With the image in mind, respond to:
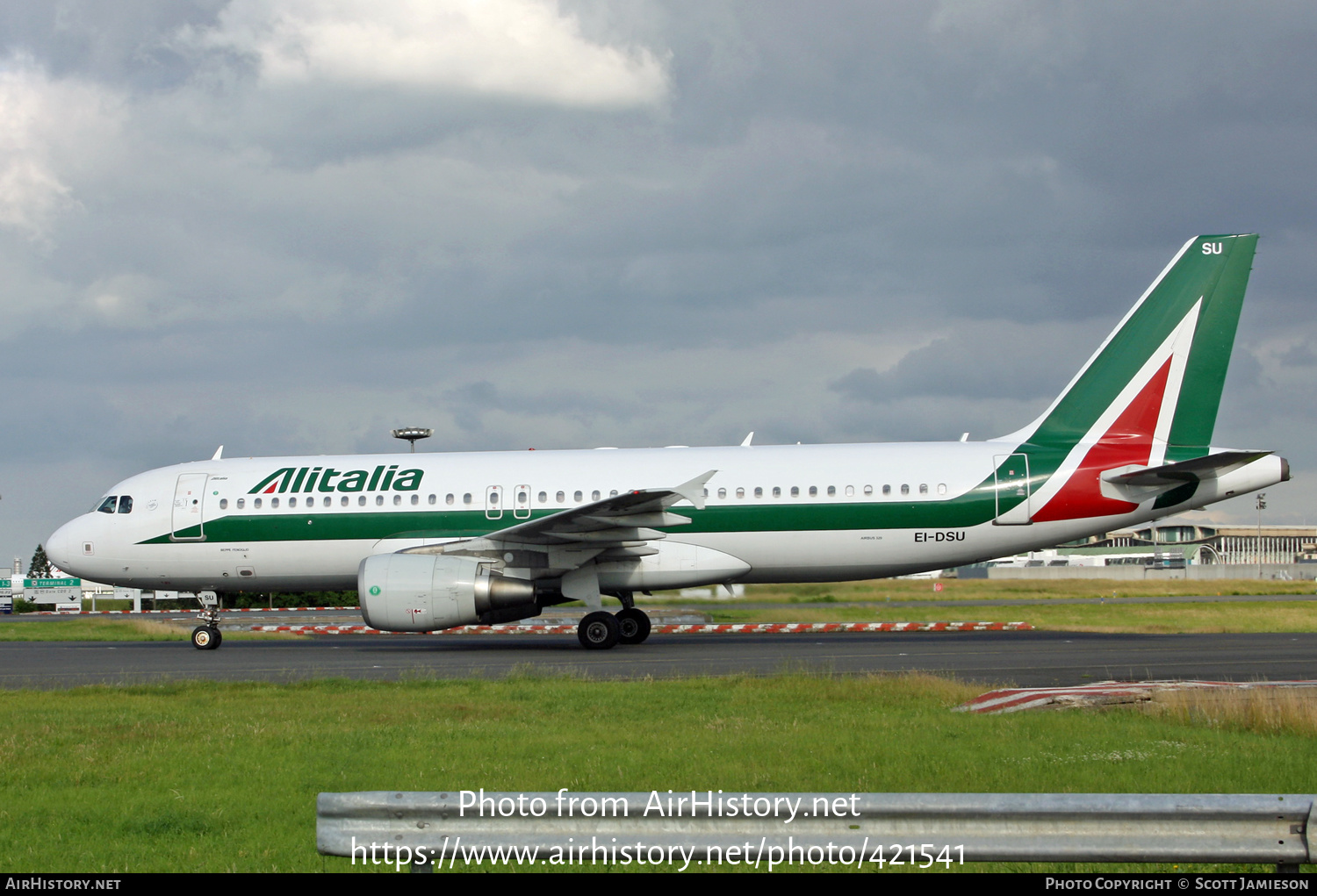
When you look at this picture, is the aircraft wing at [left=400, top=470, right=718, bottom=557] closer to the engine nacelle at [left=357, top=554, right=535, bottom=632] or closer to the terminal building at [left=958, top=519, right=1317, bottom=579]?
the engine nacelle at [left=357, top=554, right=535, bottom=632]

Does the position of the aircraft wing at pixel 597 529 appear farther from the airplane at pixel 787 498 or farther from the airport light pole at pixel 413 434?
the airport light pole at pixel 413 434

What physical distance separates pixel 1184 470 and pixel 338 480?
51.9 feet

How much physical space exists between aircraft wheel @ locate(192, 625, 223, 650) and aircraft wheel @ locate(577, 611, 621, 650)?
24.4 feet

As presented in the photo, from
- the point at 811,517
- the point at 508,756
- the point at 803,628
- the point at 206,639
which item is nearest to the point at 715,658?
the point at 811,517

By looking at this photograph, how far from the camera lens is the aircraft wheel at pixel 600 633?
2033 cm

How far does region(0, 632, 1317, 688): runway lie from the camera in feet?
49.8

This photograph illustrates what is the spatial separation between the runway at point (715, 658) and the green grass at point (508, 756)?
145 inches

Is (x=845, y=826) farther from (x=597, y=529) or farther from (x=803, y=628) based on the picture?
(x=803, y=628)

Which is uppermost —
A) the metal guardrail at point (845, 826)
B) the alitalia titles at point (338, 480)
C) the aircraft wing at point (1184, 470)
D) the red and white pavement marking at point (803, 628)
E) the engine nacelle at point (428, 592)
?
the alitalia titles at point (338, 480)

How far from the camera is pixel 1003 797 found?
12.9ft

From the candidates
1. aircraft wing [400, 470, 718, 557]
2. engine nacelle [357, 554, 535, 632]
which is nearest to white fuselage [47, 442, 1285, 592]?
aircraft wing [400, 470, 718, 557]

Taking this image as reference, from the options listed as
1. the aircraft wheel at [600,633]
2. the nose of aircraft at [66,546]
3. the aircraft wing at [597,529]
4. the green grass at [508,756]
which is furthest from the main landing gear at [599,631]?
the nose of aircraft at [66,546]
